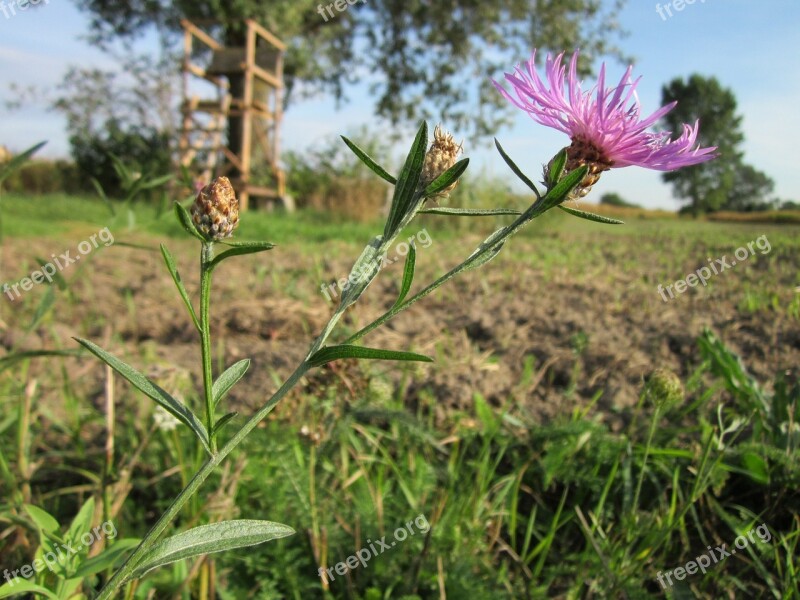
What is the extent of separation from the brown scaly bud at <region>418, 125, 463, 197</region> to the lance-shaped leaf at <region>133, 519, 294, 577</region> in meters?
0.32

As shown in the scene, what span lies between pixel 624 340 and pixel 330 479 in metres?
1.07

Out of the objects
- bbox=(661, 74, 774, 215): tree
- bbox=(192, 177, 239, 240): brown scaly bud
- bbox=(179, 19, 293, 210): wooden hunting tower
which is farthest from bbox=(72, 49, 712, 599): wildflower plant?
bbox=(179, 19, 293, 210): wooden hunting tower

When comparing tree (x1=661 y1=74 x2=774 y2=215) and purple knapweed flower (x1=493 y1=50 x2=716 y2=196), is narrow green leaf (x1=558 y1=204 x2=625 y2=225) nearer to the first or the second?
purple knapweed flower (x1=493 y1=50 x2=716 y2=196)

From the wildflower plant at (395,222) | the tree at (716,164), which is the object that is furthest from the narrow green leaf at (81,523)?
the tree at (716,164)

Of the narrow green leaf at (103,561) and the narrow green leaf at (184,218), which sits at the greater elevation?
the narrow green leaf at (184,218)

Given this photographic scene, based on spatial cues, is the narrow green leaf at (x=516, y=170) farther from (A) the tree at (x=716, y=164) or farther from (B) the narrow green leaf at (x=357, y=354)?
(A) the tree at (x=716, y=164)

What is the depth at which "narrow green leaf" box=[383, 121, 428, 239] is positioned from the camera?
495 mm

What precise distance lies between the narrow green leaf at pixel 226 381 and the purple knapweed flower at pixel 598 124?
325mm


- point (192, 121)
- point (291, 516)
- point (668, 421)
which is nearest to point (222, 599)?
point (291, 516)

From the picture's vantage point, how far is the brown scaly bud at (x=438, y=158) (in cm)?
57

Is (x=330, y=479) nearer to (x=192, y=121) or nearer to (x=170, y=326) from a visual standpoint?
(x=170, y=326)

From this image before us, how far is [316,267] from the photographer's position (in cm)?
338

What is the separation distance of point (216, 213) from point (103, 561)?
490 millimetres

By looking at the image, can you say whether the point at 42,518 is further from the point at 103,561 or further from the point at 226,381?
the point at 226,381
